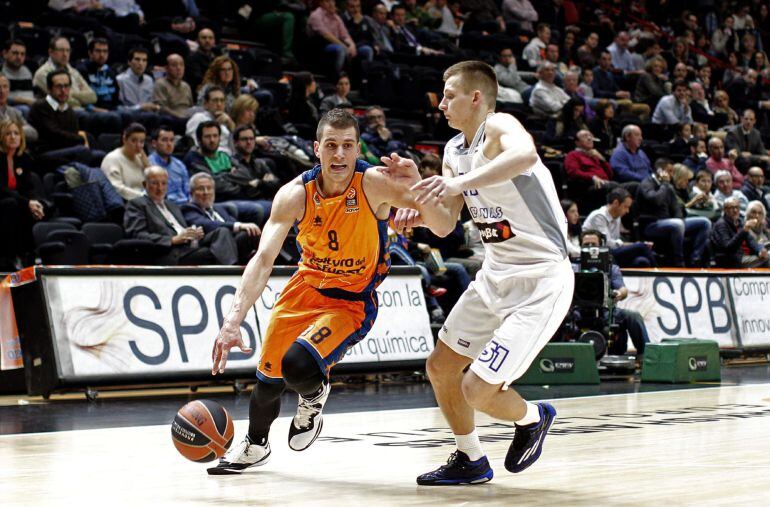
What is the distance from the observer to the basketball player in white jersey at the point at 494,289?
16.3 feet

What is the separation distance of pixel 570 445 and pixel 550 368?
176 inches

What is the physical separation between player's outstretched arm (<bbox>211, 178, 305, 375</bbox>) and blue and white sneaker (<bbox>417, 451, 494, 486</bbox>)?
3.28ft

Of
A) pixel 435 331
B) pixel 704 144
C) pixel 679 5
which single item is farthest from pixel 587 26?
pixel 435 331

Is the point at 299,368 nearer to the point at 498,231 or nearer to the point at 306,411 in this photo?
the point at 306,411

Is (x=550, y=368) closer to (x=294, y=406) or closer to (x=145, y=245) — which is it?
(x=294, y=406)

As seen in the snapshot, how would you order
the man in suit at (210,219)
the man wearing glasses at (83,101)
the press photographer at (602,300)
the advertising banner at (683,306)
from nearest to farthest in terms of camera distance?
the man in suit at (210,219), the press photographer at (602,300), the man wearing glasses at (83,101), the advertising banner at (683,306)

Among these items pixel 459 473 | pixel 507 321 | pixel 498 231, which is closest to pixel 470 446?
pixel 459 473

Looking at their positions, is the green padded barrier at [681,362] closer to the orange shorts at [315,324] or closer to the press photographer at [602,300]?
the press photographer at [602,300]

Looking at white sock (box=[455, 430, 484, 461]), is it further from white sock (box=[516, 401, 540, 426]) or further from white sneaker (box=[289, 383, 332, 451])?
white sneaker (box=[289, 383, 332, 451])

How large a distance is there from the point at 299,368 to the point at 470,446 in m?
0.85

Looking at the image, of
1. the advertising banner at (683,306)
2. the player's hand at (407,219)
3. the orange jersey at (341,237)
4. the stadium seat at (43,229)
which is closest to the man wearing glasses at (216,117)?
the stadium seat at (43,229)

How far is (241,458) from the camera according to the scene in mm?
5414

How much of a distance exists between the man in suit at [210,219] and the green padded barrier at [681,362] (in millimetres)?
4064

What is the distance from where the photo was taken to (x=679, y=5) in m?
25.2
